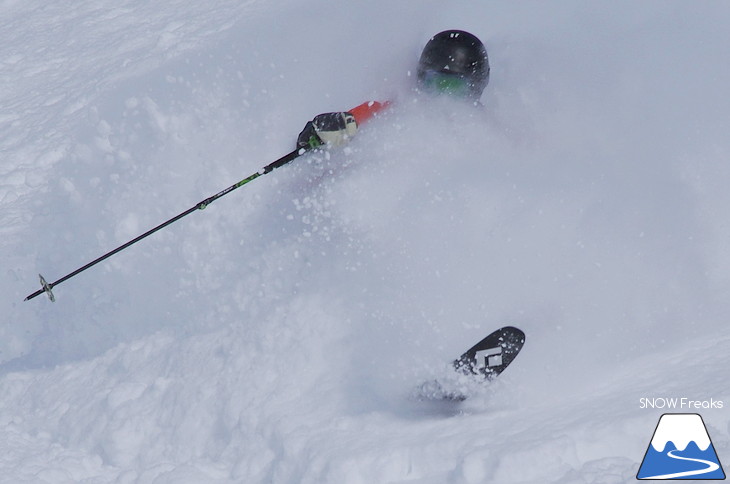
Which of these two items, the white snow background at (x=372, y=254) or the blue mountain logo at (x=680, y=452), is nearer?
the blue mountain logo at (x=680, y=452)

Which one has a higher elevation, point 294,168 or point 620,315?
point 294,168

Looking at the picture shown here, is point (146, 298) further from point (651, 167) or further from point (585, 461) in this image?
point (651, 167)

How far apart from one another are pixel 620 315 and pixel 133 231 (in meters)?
3.61

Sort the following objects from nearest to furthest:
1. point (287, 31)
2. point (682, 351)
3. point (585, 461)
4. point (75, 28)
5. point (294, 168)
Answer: point (585, 461) < point (682, 351) < point (294, 168) < point (287, 31) < point (75, 28)

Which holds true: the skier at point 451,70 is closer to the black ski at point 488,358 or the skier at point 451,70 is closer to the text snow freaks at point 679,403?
the black ski at point 488,358

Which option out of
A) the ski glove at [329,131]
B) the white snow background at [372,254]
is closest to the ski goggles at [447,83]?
the white snow background at [372,254]

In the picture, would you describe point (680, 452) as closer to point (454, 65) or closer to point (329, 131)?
point (329, 131)

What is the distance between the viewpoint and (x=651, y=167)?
5117mm

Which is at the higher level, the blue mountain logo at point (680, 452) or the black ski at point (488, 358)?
the black ski at point (488, 358)

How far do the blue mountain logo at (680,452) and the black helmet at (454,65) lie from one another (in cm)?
290

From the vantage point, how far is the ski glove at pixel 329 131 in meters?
4.62

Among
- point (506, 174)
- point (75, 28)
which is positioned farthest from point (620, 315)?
point (75, 28)

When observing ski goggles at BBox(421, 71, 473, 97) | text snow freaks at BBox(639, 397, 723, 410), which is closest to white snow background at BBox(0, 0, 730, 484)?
text snow freaks at BBox(639, 397, 723, 410)

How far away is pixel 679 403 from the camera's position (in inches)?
117
